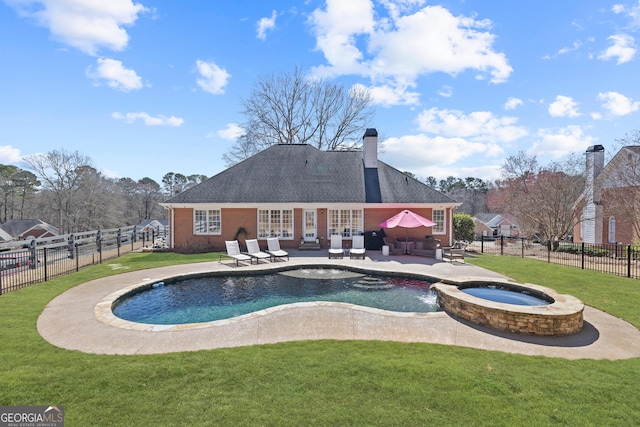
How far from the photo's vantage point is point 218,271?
39.7 ft

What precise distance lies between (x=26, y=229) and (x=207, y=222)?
1624 inches

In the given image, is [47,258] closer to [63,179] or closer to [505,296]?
[505,296]

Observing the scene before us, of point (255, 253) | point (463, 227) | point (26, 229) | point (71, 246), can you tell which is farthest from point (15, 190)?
point (463, 227)

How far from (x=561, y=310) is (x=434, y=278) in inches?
183

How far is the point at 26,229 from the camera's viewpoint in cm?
4188

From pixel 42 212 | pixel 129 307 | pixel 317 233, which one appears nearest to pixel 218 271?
pixel 129 307

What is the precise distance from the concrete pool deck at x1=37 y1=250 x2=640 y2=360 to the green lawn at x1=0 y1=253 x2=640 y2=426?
442 millimetres

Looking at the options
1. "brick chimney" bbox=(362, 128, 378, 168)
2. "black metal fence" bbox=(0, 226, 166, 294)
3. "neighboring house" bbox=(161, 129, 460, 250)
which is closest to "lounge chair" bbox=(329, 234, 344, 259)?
"neighboring house" bbox=(161, 129, 460, 250)

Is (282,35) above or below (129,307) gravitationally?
above

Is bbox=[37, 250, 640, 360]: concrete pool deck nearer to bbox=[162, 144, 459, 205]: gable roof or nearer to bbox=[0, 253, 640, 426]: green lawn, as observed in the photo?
bbox=[0, 253, 640, 426]: green lawn

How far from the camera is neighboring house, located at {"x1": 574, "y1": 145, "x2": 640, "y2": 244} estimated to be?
60.6 feet

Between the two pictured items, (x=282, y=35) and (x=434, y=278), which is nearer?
(x=434, y=278)

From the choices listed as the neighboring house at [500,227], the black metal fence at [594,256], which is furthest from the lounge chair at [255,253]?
the neighboring house at [500,227]

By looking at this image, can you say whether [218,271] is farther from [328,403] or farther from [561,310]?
[561,310]
